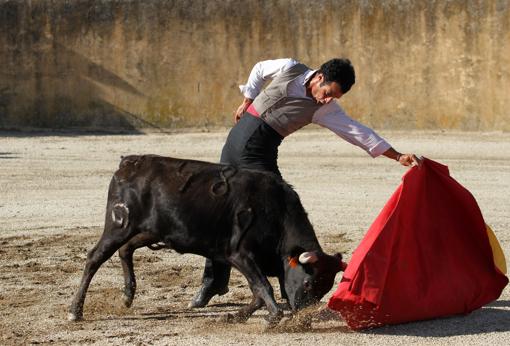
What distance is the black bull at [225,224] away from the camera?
6422 mm

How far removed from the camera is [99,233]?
10203 millimetres

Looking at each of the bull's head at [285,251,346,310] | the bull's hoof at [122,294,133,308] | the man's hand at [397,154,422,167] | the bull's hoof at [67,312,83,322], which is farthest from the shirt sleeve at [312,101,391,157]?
the bull's hoof at [67,312,83,322]

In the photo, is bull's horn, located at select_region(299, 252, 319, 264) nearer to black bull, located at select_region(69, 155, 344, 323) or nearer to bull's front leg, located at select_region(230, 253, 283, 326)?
black bull, located at select_region(69, 155, 344, 323)

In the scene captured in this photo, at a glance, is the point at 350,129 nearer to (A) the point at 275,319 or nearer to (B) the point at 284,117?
(B) the point at 284,117

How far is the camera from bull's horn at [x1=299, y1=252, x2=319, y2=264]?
20.4 ft

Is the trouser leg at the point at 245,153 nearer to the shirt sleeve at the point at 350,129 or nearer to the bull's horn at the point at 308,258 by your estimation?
the shirt sleeve at the point at 350,129

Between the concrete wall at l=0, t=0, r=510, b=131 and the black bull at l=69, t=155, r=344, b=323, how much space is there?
14699 mm

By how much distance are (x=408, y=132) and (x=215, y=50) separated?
13.6 ft

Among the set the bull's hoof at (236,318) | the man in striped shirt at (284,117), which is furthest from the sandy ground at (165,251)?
the man in striped shirt at (284,117)

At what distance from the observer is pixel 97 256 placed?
6.89 meters

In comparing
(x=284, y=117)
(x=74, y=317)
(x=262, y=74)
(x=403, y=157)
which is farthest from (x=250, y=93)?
(x=74, y=317)

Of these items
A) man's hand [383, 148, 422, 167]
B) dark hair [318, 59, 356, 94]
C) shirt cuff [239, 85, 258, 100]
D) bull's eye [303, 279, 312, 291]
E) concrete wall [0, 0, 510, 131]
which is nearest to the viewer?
bull's eye [303, 279, 312, 291]

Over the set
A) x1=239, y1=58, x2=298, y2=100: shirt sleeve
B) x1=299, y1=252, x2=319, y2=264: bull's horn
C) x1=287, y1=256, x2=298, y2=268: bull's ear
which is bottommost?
x1=287, y1=256, x2=298, y2=268: bull's ear

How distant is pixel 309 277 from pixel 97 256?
55.4 inches
